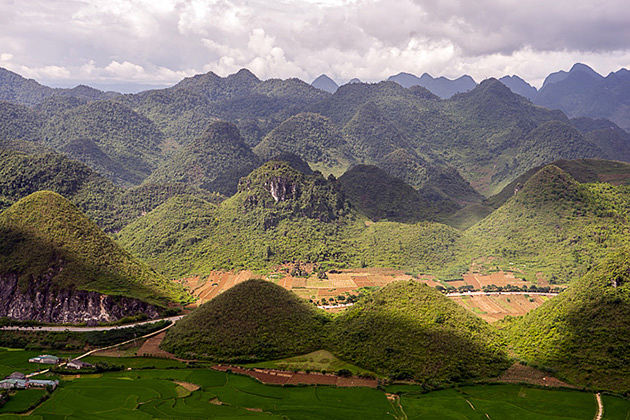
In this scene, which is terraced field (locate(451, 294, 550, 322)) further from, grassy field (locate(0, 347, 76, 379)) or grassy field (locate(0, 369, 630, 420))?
grassy field (locate(0, 347, 76, 379))

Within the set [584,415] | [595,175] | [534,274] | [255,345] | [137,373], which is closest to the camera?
[584,415]

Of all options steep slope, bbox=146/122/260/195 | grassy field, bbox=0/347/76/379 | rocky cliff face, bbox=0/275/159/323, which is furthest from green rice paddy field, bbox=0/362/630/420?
steep slope, bbox=146/122/260/195

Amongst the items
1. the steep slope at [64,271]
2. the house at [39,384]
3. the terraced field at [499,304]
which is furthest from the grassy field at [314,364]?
the terraced field at [499,304]

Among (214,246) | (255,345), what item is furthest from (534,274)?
(214,246)

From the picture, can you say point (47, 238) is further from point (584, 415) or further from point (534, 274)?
point (534, 274)

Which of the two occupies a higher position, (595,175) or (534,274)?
(595,175)

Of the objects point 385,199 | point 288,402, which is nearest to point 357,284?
point 288,402

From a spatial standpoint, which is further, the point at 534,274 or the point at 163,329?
the point at 534,274
